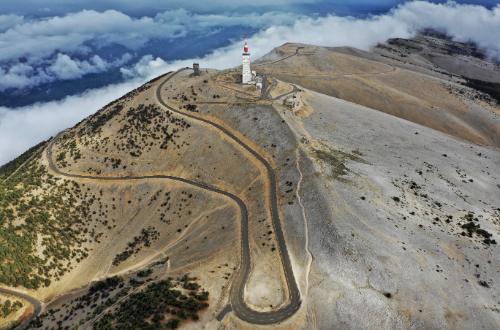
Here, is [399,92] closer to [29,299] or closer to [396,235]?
[396,235]

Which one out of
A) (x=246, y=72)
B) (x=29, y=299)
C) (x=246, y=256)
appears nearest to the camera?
(x=246, y=256)

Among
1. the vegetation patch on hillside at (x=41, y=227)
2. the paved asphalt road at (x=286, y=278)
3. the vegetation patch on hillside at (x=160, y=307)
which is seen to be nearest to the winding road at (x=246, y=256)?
the paved asphalt road at (x=286, y=278)

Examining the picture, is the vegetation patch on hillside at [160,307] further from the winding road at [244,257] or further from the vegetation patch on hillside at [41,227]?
the vegetation patch on hillside at [41,227]

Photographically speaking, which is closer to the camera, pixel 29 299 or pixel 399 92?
pixel 29 299

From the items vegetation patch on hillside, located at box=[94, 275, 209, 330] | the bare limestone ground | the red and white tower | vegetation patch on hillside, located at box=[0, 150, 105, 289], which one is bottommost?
vegetation patch on hillside, located at box=[0, 150, 105, 289]

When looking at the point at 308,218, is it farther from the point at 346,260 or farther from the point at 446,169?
the point at 446,169

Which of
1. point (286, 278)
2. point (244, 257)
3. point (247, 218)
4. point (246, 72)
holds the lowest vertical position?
point (244, 257)

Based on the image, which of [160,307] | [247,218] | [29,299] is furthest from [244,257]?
[29,299]

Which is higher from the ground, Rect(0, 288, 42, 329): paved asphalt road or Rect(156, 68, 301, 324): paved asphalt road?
Rect(156, 68, 301, 324): paved asphalt road

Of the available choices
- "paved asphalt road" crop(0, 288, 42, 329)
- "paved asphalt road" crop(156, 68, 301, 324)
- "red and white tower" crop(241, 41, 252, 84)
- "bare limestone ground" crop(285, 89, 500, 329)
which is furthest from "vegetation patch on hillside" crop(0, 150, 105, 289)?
"red and white tower" crop(241, 41, 252, 84)

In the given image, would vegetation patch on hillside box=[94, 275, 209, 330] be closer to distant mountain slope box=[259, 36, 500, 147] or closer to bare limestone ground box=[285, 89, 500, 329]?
bare limestone ground box=[285, 89, 500, 329]

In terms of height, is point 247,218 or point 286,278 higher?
point 247,218
